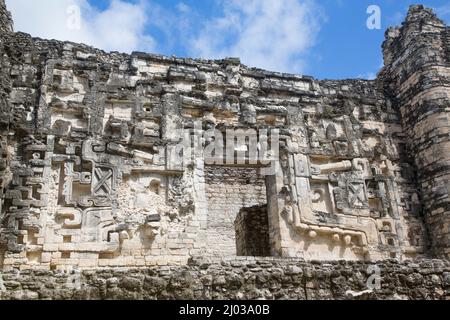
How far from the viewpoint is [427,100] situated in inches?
432

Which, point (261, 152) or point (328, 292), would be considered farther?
point (261, 152)

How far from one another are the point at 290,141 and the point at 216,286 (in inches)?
206

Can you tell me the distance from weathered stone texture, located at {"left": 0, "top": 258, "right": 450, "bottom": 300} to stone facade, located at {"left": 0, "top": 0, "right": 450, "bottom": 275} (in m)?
2.29

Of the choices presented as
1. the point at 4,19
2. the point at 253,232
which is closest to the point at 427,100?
the point at 253,232

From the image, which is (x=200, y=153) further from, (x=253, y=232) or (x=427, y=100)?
(x=427, y=100)

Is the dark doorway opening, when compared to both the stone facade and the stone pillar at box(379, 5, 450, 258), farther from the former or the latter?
the stone pillar at box(379, 5, 450, 258)

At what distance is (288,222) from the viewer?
9.33m

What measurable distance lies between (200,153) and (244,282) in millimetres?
4214

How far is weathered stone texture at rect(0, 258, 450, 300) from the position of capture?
5.40 metres

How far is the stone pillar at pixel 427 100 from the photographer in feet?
33.9

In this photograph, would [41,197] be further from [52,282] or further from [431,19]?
[431,19]

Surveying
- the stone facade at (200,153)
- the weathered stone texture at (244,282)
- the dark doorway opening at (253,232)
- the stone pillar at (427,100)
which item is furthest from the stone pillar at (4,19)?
the stone pillar at (427,100)

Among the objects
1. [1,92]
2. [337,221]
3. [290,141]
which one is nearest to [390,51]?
[290,141]

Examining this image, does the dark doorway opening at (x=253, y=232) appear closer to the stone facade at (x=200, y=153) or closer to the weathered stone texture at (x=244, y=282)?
the stone facade at (x=200, y=153)
